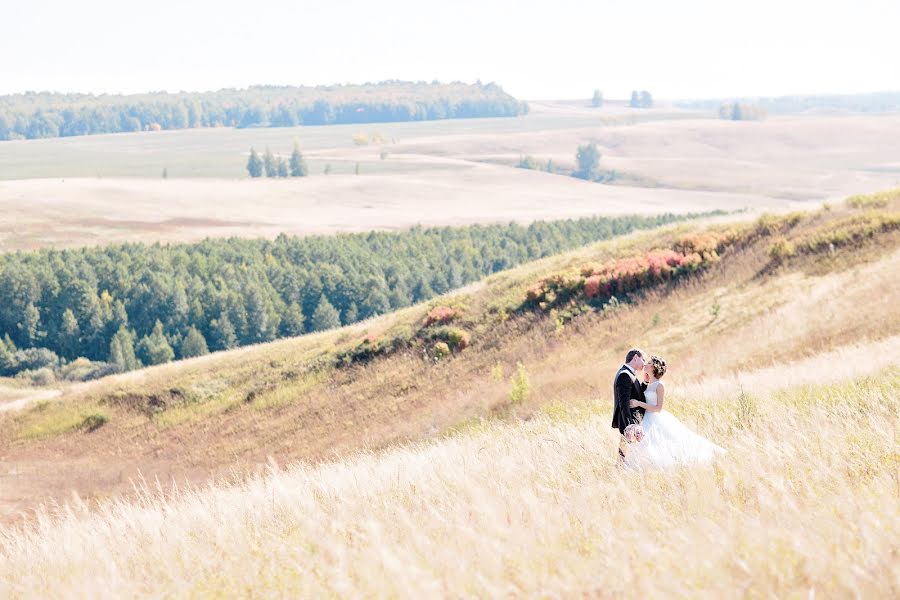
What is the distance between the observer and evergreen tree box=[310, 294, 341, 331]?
11131 centimetres

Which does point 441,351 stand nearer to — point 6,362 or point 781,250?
point 781,250

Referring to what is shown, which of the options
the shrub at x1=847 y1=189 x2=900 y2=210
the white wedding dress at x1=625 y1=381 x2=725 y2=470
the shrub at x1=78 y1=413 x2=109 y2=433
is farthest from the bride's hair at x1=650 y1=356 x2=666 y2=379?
the shrub at x1=78 y1=413 x2=109 y2=433

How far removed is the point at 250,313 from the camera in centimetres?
11025

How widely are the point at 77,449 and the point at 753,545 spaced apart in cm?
3049

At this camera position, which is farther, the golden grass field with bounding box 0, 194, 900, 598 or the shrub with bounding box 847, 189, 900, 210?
the shrub with bounding box 847, 189, 900, 210

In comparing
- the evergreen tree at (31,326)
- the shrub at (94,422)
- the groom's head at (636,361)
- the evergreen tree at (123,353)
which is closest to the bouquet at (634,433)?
the groom's head at (636,361)

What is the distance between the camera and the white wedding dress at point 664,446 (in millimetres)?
8406

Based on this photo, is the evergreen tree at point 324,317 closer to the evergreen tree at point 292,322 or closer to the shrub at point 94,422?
the evergreen tree at point 292,322

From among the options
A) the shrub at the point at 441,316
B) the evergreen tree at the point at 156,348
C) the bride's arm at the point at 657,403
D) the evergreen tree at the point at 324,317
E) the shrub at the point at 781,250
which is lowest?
the evergreen tree at the point at 156,348

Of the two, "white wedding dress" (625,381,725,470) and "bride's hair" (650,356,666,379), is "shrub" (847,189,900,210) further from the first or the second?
"white wedding dress" (625,381,725,470)

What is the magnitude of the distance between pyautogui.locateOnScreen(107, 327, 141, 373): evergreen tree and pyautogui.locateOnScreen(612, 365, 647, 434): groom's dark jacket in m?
95.9

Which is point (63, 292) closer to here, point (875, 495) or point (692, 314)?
point (692, 314)

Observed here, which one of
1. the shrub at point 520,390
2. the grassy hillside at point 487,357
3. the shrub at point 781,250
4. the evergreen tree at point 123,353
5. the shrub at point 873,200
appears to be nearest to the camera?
the shrub at point 520,390

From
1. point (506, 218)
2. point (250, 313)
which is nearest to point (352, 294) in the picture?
point (250, 313)
